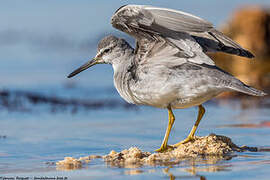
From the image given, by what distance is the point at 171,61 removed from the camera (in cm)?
655

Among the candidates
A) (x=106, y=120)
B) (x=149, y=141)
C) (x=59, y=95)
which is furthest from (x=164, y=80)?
(x=59, y=95)

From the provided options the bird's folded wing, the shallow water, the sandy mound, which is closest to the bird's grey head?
the bird's folded wing

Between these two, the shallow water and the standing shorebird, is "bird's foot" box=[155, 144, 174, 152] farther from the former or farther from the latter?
the shallow water

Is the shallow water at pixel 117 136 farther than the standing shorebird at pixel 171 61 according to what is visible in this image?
No

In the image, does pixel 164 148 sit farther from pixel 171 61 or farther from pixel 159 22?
pixel 159 22

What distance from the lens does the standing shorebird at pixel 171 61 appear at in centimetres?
618

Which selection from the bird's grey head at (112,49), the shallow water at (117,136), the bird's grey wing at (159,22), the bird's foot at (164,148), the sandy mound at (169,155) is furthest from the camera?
the bird's grey head at (112,49)

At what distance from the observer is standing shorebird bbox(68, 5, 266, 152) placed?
6180 millimetres

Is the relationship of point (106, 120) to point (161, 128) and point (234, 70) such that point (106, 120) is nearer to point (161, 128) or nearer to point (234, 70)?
point (161, 128)

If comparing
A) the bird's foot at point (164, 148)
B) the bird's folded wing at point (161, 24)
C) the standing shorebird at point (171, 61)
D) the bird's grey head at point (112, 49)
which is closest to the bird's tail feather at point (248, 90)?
the standing shorebird at point (171, 61)

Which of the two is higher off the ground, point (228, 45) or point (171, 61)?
point (228, 45)

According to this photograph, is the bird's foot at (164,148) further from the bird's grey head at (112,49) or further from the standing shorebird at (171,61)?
the bird's grey head at (112,49)

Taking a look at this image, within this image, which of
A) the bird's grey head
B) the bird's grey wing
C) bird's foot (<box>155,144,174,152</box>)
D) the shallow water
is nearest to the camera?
the shallow water

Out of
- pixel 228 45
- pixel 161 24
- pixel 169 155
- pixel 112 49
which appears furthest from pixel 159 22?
pixel 169 155
